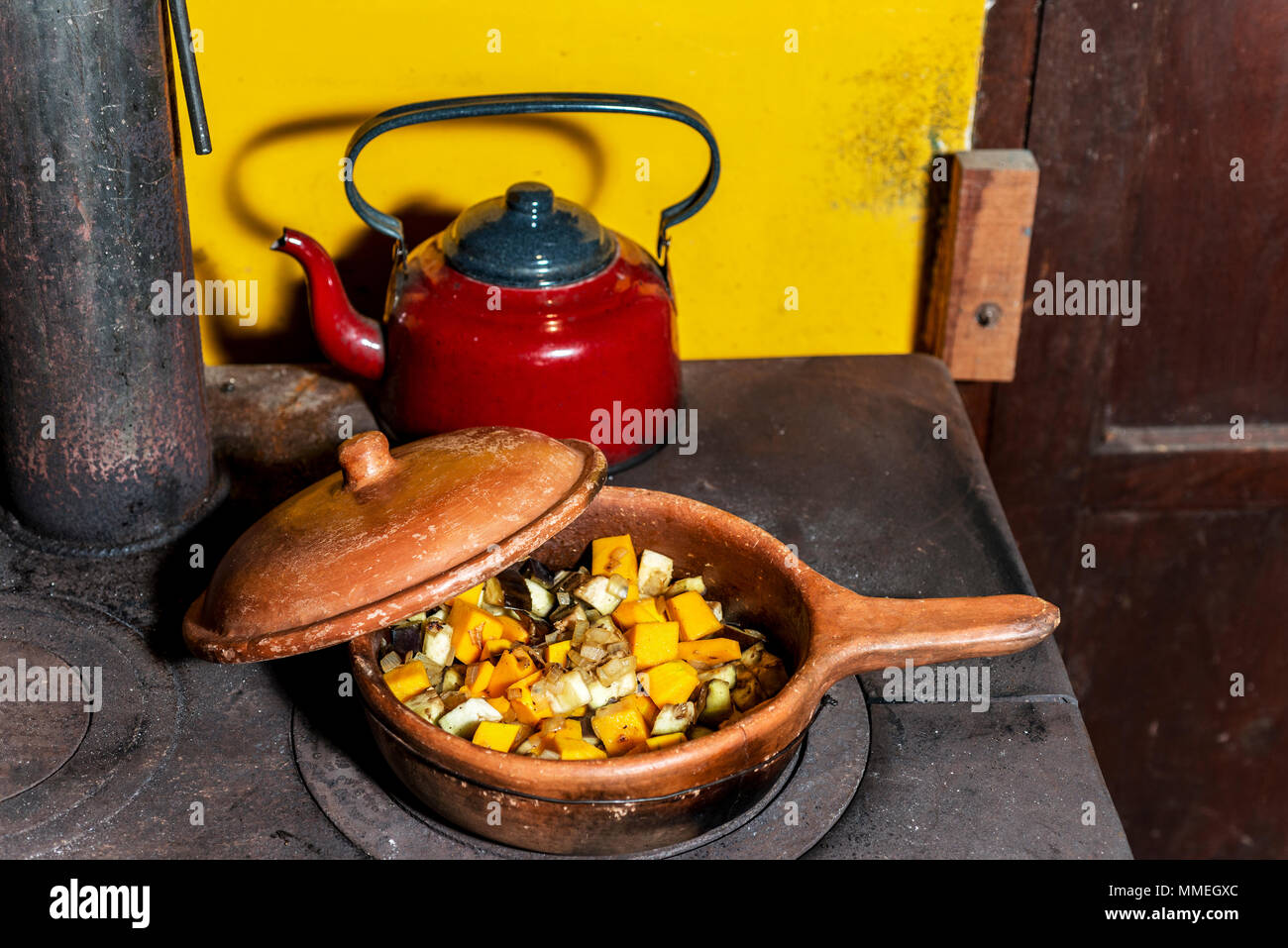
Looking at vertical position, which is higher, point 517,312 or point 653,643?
point 517,312

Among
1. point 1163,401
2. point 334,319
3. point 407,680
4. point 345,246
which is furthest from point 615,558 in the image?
point 1163,401

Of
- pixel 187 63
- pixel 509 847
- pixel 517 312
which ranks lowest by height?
pixel 509 847

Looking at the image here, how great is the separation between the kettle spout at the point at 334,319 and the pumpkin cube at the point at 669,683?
2.10ft

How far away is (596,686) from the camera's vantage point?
3.85 feet

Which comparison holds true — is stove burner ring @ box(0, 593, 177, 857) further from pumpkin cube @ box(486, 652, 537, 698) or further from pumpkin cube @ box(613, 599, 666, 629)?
pumpkin cube @ box(613, 599, 666, 629)

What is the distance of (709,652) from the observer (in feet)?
4.06

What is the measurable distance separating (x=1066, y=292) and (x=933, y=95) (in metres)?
0.37

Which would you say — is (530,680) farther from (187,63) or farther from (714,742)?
(187,63)

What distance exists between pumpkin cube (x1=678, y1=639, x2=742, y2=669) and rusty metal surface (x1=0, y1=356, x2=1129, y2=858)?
6.9 inches

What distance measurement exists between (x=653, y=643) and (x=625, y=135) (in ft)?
2.74

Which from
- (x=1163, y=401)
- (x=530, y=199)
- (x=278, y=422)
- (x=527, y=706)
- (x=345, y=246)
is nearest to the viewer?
(x=527, y=706)
